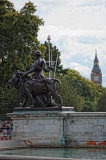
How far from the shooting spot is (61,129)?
19.1 m

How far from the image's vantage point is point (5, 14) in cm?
4141

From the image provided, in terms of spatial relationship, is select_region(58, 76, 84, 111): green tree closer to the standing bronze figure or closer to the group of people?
the group of people

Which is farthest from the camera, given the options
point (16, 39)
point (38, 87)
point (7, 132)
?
point (16, 39)

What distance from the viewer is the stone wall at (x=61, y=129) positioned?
1881 centimetres

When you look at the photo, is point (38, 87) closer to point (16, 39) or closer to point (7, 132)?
point (7, 132)

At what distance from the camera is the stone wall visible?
18.8m

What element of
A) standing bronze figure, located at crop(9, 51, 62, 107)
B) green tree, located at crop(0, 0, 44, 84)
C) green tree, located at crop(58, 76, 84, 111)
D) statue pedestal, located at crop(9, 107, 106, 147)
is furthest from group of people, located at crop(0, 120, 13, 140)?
green tree, located at crop(58, 76, 84, 111)

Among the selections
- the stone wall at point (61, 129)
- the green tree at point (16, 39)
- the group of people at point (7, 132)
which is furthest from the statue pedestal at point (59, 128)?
the green tree at point (16, 39)

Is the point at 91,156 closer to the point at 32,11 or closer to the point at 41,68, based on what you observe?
the point at 41,68

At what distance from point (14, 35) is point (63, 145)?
23.6 metres

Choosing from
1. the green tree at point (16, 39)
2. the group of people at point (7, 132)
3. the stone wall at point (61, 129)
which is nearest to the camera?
the stone wall at point (61, 129)

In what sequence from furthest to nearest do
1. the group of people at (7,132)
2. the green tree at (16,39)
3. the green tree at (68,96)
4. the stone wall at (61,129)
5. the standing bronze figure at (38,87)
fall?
the green tree at (68,96) < the green tree at (16,39) < the group of people at (7,132) < the standing bronze figure at (38,87) < the stone wall at (61,129)

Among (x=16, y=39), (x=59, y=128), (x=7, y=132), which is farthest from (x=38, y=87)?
(x=16, y=39)

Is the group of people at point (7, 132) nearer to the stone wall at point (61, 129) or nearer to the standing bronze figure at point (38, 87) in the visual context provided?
the stone wall at point (61, 129)
